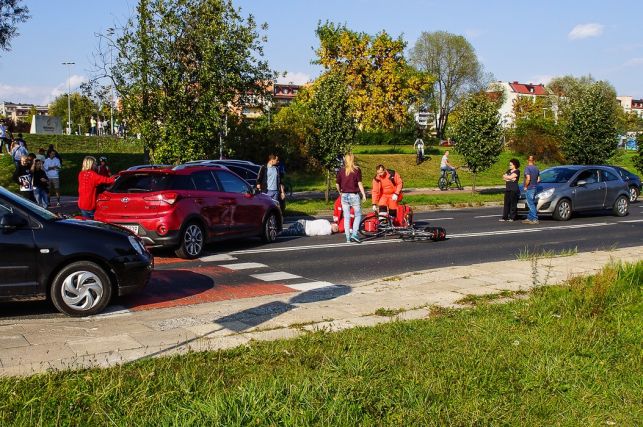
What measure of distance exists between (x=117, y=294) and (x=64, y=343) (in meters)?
1.70

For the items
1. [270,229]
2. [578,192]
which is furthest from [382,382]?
[578,192]

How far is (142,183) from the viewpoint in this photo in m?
12.2

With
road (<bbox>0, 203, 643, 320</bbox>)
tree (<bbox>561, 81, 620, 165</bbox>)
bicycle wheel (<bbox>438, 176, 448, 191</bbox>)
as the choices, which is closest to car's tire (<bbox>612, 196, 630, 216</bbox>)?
road (<bbox>0, 203, 643, 320</bbox>)

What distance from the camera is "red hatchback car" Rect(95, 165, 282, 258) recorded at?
1181 cm

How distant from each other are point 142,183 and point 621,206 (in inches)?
632

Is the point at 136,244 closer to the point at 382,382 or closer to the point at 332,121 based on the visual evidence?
the point at 382,382

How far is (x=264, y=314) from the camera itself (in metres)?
7.77

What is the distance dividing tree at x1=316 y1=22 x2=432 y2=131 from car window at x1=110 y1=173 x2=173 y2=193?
139ft

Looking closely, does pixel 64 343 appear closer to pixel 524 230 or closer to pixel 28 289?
pixel 28 289

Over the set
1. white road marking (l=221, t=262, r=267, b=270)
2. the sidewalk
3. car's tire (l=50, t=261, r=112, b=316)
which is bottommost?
the sidewalk

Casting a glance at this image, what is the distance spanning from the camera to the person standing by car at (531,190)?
1934 centimetres

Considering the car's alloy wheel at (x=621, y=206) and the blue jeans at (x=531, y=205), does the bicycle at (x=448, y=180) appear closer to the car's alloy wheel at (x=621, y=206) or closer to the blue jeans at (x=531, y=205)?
the car's alloy wheel at (x=621, y=206)

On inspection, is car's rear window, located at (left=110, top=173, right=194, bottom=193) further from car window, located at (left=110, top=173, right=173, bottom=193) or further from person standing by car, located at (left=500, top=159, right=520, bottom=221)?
person standing by car, located at (left=500, top=159, right=520, bottom=221)

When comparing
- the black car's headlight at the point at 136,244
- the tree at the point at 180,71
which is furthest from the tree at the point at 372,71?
the black car's headlight at the point at 136,244
